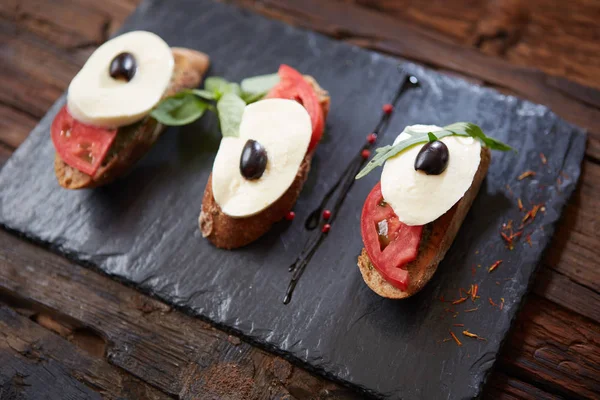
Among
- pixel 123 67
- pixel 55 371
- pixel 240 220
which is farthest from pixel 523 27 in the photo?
pixel 55 371

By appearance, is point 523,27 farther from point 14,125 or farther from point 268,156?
point 14,125

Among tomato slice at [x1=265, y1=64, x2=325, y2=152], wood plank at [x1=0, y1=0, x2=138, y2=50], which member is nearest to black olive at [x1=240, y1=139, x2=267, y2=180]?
tomato slice at [x1=265, y1=64, x2=325, y2=152]

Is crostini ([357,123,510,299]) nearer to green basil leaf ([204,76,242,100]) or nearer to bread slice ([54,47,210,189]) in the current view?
green basil leaf ([204,76,242,100])

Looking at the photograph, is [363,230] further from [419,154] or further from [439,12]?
[439,12]

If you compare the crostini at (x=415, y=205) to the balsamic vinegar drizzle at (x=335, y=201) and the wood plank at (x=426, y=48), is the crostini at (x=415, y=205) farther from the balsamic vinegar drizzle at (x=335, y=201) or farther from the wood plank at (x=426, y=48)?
the wood plank at (x=426, y=48)

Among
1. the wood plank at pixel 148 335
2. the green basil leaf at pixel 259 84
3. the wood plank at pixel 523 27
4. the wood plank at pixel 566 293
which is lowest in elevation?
the wood plank at pixel 148 335

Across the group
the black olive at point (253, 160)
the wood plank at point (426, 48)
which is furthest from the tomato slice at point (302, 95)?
the wood plank at point (426, 48)

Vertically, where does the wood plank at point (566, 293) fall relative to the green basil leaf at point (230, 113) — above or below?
below
